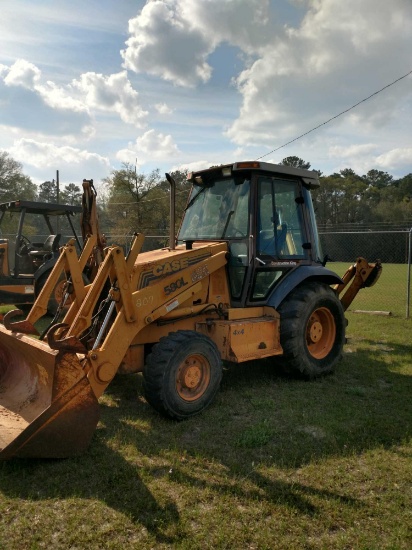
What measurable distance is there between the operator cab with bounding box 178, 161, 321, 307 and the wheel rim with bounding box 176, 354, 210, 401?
3.60 feet


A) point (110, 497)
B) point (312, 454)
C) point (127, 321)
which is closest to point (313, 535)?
point (312, 454)

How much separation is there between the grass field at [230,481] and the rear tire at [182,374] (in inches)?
7.1

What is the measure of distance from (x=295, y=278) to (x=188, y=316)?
4.81 ft

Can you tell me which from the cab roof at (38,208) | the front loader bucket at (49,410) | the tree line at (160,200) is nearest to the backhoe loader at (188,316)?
the front loader bucket at (49,410)

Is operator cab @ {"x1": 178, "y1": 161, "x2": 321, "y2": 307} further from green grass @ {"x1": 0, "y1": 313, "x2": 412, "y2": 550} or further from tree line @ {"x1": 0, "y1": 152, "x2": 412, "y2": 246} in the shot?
tree line @ {"x1": 0, "y1": 152, "x2": 412, "y2": 246}

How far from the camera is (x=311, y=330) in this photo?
19.4 ft

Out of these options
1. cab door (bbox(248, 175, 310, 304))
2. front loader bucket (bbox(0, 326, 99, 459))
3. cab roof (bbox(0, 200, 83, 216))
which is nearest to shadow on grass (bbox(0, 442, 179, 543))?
front loader bucket (bbox(0, 326, 99, 459))

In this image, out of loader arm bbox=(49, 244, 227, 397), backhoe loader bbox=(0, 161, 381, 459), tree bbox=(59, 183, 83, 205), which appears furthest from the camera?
tree bbox=(59, 183, 83, 205)

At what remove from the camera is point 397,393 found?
532 centimetres

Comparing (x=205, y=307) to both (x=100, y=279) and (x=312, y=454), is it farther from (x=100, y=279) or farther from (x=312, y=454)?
(x=312, y=454)

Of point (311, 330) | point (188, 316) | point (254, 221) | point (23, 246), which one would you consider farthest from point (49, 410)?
point (23, 246)

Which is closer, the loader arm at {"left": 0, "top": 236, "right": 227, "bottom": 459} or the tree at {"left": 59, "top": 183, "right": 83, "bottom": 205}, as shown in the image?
the loader arm at {"left": 0, "top": 236, "right": 227, "bottom": 459}

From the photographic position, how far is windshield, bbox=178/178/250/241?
17.8 feet

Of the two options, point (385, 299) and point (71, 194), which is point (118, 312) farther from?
point (71, 194)
